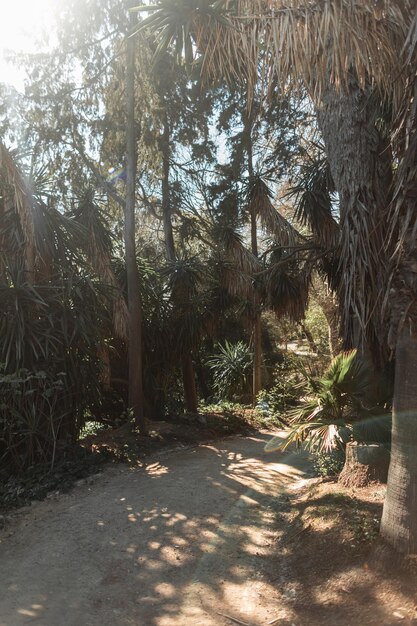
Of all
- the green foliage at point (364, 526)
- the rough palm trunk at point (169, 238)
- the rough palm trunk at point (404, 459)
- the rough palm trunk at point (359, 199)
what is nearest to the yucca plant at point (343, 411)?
the green foliage at point (364, 526)

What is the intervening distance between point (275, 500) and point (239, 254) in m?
6.62

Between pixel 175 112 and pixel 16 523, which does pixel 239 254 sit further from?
pixel 16 523

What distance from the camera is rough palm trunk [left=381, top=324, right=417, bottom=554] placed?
424 centimetres

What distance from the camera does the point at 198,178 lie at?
15.4 m

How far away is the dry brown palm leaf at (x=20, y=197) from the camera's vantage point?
8219mm

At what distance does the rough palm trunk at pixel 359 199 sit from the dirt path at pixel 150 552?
2.33 m

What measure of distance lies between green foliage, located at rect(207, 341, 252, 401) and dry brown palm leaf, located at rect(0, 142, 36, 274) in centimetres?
825

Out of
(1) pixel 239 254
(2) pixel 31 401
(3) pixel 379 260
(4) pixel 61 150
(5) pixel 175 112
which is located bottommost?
(2) pixel 31 401

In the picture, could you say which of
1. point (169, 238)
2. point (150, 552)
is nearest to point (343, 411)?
point (150, 552)

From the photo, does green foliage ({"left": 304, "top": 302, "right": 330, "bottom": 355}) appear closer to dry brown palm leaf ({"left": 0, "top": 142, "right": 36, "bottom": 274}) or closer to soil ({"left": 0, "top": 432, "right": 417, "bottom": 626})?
soil ({"left": 0, "top": 432, "right": 417, "bottom": 626})

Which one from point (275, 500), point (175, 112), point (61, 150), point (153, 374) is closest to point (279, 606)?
point (275, 500)

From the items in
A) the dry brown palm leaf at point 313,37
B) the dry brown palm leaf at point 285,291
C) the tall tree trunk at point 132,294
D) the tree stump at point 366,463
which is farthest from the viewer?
the dry brown palm leaf at point 285,291

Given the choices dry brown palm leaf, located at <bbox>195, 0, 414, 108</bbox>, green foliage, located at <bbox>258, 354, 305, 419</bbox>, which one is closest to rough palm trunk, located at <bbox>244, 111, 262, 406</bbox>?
green foliage, located at <bbox>258, 354, 305, 419</bbox>

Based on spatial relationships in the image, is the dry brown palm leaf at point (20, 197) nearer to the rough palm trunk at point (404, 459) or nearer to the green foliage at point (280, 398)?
the rough palm trunk at point (404, 459)
